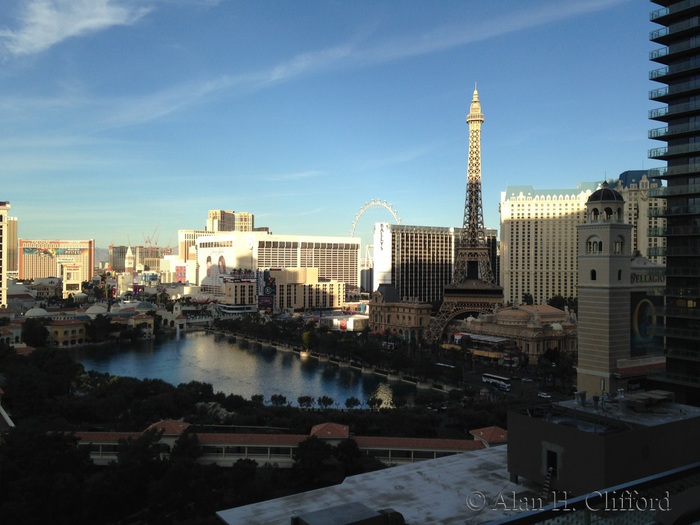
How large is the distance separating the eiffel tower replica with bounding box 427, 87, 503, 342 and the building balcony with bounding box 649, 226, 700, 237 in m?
26.5

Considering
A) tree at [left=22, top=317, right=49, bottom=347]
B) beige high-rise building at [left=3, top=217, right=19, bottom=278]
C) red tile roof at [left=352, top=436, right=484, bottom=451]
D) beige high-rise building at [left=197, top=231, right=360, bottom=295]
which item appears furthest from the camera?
beige high-rise building at [left=3, top=217, right=19, bottom=278]

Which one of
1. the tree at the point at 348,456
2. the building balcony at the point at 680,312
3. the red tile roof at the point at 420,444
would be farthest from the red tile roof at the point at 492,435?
the building balcony at the point at 680,312

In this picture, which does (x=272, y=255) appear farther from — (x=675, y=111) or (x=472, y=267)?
(x=675, y=111)

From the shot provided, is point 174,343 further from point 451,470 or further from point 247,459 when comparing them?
point 451,470

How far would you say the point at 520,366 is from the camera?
33.1 m

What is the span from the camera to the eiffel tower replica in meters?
42.5

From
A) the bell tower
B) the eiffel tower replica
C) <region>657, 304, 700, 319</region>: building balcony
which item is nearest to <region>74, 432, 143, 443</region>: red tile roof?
the bell tower

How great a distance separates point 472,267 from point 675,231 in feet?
101

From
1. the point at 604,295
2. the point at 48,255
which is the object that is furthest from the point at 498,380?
the point at 48,255

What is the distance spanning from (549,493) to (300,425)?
399 inches

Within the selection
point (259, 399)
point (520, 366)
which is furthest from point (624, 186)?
point (259, 399)

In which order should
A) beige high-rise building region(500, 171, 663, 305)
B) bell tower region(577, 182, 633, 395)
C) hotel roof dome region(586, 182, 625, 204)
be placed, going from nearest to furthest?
bell tower region(577, 182, 633, 395) < hotel roof dome region(586, 182, 625, 204) < beige high-rise building region(500, 171, 663, 305)

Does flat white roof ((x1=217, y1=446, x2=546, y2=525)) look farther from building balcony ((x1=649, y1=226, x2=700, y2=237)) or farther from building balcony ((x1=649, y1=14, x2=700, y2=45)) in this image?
building balcony ((x1=649, y1=14, x2=700, y2=45))

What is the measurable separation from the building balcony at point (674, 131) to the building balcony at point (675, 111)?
0.82 ft
